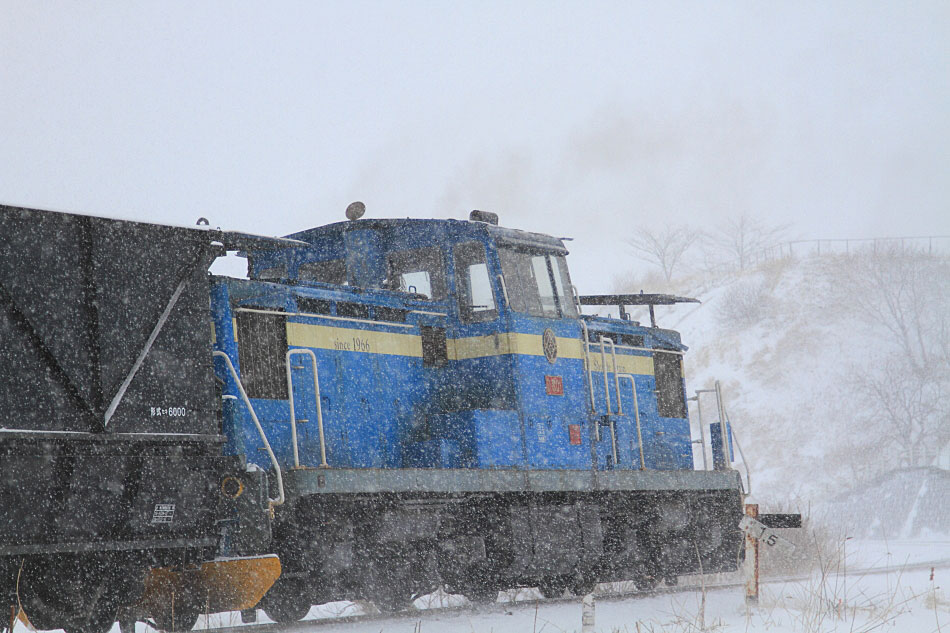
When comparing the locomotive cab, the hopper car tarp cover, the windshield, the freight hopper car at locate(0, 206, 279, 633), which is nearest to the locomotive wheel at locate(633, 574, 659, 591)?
the locomotive cab

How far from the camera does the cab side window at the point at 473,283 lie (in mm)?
9711

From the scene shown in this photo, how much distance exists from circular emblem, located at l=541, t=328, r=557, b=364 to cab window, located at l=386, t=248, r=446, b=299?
1.07 metres

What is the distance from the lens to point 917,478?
1118 inches

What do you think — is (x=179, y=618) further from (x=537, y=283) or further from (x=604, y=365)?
(x=604, y=365)

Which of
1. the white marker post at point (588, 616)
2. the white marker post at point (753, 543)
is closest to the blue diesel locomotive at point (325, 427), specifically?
the white marker post at point (753, 543)

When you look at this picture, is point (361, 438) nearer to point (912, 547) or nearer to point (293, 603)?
point (293, 603)

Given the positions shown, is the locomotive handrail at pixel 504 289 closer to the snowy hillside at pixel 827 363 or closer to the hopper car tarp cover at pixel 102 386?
the hopper car tarp cover at pixel 102 386

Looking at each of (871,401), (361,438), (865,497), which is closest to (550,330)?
(361,438)

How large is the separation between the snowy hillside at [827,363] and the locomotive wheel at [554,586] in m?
21.2

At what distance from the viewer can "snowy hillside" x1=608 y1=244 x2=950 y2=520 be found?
35.6m

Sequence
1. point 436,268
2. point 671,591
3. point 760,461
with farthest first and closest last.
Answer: point 760,461, point 671,591, point 436,268

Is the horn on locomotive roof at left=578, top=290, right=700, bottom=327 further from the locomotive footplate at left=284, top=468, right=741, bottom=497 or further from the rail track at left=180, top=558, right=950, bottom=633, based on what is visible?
the rail track at left=180, top=558, right=950, bottom=633

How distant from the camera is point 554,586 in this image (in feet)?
35.7

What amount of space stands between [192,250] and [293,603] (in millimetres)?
3484
